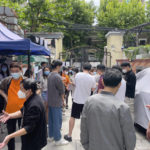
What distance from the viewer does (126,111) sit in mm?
1912

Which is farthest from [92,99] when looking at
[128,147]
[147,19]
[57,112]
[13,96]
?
[147,19]

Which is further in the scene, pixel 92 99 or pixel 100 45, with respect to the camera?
pixel 100 45

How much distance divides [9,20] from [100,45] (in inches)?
875

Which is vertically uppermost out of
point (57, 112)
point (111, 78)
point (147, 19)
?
point (147, 19)

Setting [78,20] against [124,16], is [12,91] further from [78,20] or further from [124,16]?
[78,20]

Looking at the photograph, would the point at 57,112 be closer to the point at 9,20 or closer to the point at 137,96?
the point at 137,96

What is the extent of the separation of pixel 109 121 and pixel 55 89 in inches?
93.1

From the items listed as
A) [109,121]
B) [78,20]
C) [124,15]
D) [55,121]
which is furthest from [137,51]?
[78,20]

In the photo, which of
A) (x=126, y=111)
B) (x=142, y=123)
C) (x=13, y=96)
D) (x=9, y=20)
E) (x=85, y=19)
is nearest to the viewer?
(x=126, y=111)

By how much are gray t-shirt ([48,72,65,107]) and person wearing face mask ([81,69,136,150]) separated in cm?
208

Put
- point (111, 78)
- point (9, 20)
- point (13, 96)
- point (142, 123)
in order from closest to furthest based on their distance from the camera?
point (111, 78)
point (13, 96)
point (142, 123)
point (9, 20)

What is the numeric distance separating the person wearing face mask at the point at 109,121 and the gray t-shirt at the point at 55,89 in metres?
2.08

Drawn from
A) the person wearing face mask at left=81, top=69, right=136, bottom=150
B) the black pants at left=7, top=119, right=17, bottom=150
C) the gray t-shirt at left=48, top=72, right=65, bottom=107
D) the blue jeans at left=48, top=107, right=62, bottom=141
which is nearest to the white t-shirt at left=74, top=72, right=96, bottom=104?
the gray t-shirt at left=48, top=72, right=65, bottom=107

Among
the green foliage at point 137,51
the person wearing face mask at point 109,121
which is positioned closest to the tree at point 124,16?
the green foliage at point 137,51
